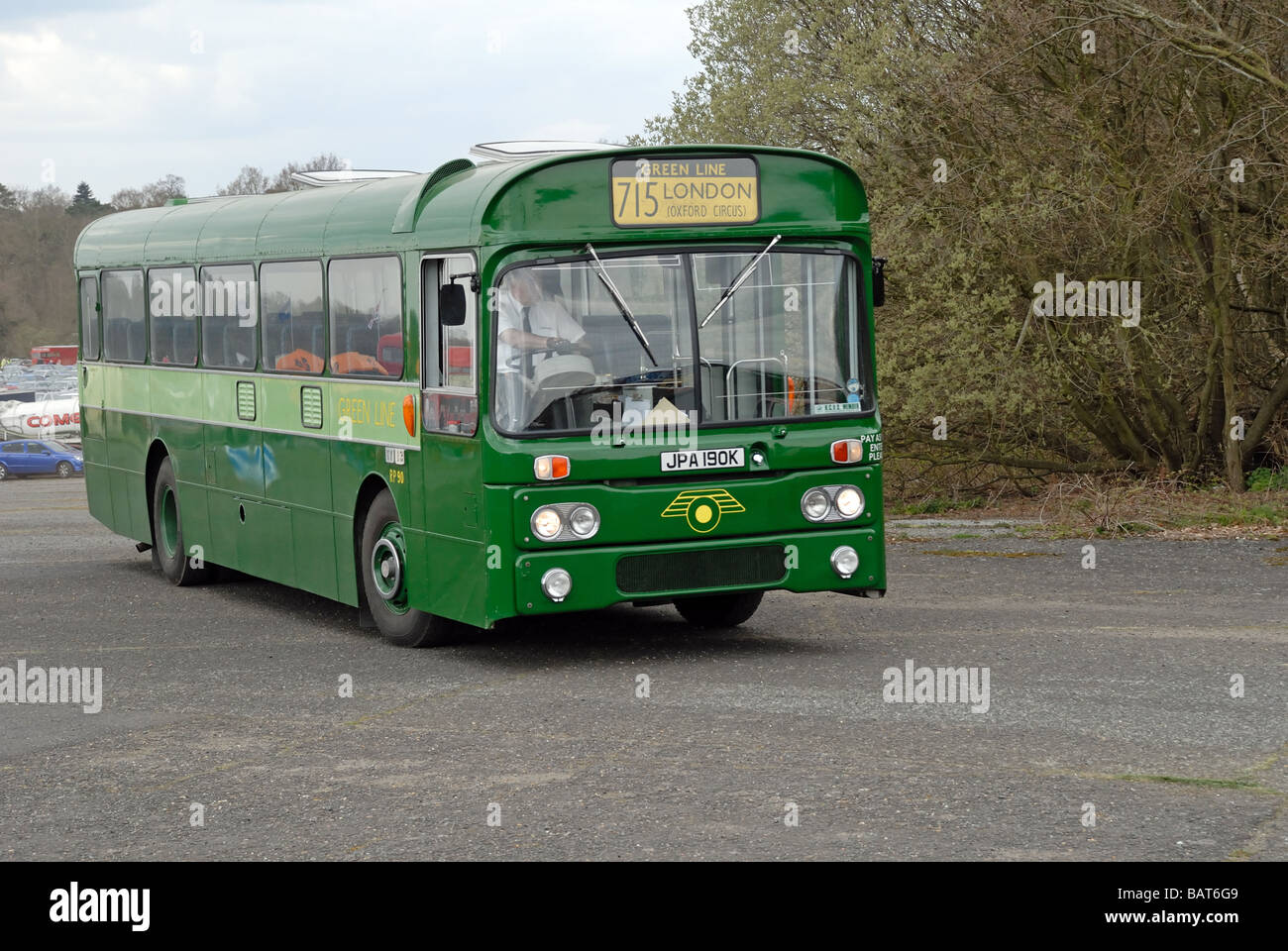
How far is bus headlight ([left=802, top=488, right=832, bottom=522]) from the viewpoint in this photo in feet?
33.5

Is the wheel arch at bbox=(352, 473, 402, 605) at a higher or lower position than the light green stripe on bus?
lower

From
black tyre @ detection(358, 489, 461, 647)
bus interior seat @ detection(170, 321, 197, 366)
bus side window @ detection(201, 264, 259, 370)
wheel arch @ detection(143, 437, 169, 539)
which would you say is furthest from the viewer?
wheel arch @ detection(143, 437, 169, 539)

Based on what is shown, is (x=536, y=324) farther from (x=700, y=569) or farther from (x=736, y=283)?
(x=700, y=569)

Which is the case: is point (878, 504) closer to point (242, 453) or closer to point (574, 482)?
point (574, 482)

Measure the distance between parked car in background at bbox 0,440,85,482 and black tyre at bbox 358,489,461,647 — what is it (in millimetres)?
44834

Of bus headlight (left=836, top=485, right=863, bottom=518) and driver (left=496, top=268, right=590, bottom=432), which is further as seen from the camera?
bus headlight (left=836, top=485, right=863, bottom=518)

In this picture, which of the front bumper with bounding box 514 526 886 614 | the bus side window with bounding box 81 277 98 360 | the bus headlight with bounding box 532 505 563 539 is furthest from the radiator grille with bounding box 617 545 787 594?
the bus side window with bounding box 81 277 98 360

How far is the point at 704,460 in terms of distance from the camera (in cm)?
991

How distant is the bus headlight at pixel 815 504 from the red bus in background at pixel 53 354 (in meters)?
103

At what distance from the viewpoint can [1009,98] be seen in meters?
19.6

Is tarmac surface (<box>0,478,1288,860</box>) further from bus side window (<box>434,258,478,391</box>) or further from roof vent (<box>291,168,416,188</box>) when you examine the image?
roof vent (<box>291,168,416,188</box>)

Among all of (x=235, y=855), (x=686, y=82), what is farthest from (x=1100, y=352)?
(x=235, y=855)

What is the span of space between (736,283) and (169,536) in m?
6.85

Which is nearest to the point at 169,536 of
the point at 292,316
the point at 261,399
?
the point at 261,399
